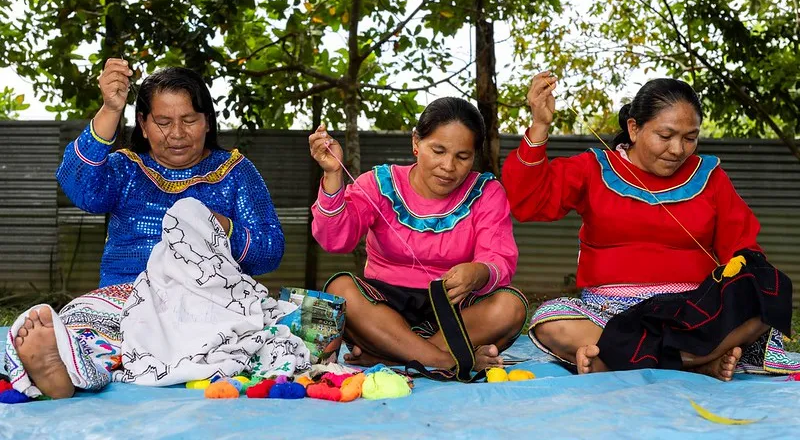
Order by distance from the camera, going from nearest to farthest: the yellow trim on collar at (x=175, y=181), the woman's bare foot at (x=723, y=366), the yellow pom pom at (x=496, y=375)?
the yellow pom pom at (x=496, y=375), the woman's bare foot at (x=723, y=366), the yellow trim on collar at (x=175, y=181)

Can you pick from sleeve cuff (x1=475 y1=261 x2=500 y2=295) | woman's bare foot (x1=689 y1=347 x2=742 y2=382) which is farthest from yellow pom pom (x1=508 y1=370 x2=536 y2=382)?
woman's bare foot (x1=689 y1=347 x2=742 y2=382)

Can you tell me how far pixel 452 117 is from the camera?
10.7 feet

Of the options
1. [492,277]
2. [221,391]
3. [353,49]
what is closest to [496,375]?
[492,277]

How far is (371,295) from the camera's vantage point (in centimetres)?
325

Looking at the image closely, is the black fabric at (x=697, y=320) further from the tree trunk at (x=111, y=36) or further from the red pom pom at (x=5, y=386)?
the tree trunk at (x=111, y=36)

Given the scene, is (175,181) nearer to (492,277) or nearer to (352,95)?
(492,277)

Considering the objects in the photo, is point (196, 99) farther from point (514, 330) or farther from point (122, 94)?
point (514, 330)

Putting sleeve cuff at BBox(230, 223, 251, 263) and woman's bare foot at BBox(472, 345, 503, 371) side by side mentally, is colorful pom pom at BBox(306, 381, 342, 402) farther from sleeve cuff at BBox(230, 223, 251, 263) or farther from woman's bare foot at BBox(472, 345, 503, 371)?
sleeve cuff at BBox(230, 223, 251, 263)

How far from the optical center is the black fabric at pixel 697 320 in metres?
2.93

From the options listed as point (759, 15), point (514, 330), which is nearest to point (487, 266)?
point (514, 330)

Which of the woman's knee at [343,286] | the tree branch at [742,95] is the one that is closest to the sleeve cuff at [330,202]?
the woman's knee at [343,286]

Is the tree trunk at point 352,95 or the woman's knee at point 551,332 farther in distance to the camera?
the tree trunk at point 352,95

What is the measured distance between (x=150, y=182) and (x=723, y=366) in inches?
81.6

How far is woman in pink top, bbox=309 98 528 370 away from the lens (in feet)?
10.4
